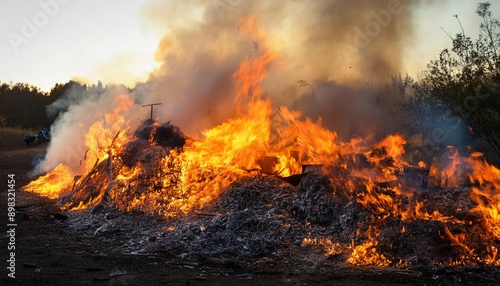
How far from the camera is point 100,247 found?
25.7ft

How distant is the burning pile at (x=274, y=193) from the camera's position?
7.47m

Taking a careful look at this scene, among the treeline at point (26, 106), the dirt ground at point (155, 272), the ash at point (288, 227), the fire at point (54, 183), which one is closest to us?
the dirt ground at point (155, 272)

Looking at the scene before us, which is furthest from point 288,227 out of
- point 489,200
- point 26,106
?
point 26,106

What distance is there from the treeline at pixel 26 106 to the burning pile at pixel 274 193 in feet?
105

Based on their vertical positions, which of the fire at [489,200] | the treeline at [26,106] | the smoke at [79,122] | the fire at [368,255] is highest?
the treeline at [26,106]

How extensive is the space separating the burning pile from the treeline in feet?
105

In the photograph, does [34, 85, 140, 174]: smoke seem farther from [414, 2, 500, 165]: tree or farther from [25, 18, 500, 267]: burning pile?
[414, 2, 500, 165]: tree

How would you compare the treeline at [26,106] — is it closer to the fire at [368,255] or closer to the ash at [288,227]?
the ash at [288,227]

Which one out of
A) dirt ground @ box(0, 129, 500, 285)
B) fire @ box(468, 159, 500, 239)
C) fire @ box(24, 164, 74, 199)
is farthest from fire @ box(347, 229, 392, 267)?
fire @ box(24, 164, 74, 199)

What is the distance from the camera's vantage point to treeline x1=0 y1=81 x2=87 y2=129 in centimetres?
4266

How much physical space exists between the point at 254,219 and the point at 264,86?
9.47m

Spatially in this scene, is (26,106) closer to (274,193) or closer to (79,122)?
(79,122)

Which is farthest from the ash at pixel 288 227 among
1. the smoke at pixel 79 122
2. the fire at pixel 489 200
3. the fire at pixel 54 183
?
the smoke at pixel 79 122

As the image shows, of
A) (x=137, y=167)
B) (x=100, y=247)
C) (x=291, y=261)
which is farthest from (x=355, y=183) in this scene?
(x=137, y=167)
